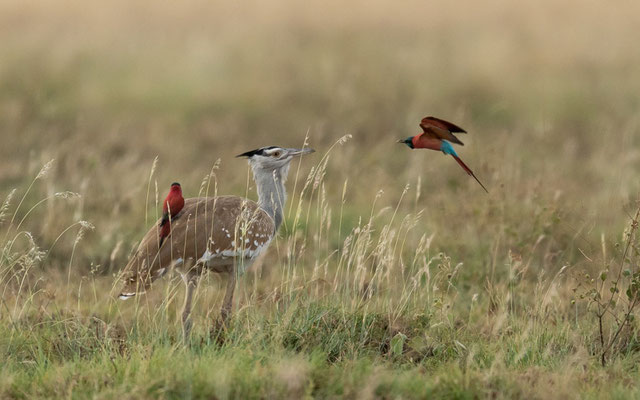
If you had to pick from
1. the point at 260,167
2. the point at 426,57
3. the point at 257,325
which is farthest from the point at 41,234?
the point at 426,57

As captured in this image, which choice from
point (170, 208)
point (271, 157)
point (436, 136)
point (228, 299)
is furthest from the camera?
point (271, 157)

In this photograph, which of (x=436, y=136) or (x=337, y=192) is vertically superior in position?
(x=436, y=136)

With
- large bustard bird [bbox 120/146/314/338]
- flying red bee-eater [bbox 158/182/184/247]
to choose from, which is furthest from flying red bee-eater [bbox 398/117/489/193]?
flying red bee-eater [bbox 158/182/184/247]

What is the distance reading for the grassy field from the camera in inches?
215

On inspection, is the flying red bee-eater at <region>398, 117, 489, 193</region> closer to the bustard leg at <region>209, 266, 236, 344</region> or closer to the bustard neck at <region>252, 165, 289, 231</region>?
the bustard leg at <region>209, 266, 236, 344</region>

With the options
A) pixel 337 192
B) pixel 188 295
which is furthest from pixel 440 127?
pixel 337 192

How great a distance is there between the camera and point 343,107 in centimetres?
1323

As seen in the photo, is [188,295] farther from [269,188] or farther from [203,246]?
[269,188]

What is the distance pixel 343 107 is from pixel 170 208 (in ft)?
23.9

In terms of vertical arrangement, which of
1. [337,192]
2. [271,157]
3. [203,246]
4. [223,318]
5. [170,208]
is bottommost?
[223,318]

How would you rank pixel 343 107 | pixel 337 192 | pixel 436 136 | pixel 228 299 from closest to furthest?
pixel 436 136 < pixel 228 299 < pixel 337 192 < pixel 343 107

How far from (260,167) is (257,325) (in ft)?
4.75

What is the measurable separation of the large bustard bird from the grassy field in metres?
0.20

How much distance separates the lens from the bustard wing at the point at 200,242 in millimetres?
6113
